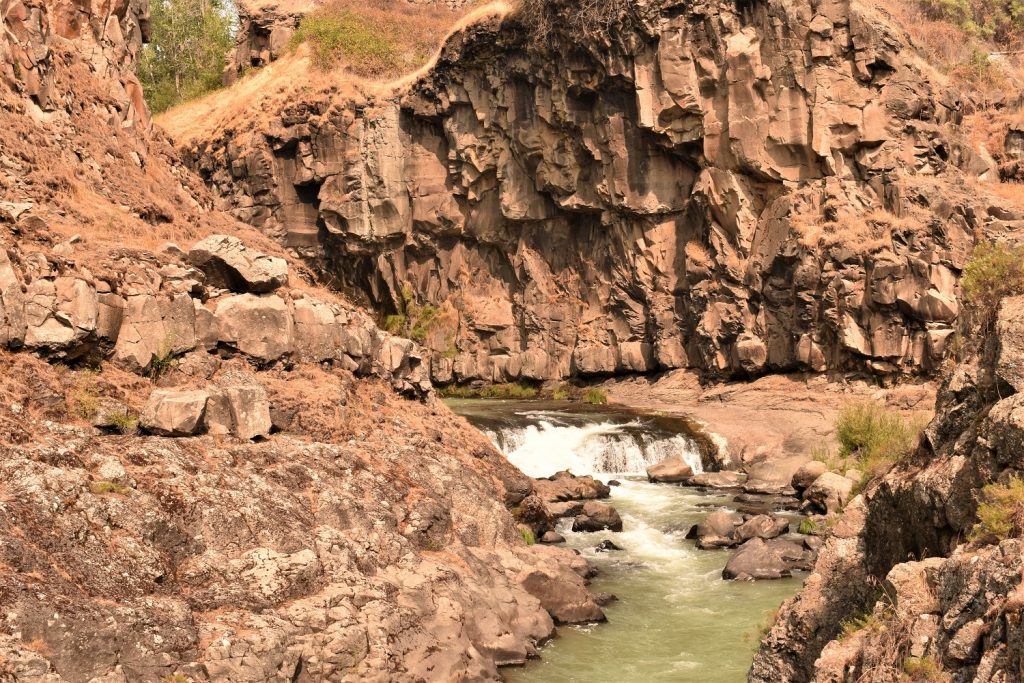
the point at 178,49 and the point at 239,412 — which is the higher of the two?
the point at 178,49

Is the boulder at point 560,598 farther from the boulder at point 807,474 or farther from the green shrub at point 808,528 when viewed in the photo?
the boulder at point 807,474

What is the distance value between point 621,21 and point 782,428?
715 inches

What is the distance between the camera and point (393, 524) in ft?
51.7

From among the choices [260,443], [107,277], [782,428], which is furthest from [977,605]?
[782,428]

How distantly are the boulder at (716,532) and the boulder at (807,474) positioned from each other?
17.1ft

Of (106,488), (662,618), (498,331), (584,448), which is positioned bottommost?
(662,618)

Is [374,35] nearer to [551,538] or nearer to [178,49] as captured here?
[178,49]

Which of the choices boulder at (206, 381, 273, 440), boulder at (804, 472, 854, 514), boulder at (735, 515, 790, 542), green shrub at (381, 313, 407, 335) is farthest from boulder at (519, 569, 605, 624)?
green shrub at (381, 313, 407, 335)

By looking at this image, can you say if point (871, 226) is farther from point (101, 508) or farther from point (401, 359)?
point (101, 508)

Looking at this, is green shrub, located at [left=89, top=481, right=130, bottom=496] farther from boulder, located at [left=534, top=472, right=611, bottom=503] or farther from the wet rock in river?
boulder, located at [left=534, top=472, right=611, bottom=503]

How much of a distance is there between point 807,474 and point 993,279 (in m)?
19.0

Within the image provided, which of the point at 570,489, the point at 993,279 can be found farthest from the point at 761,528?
the point at 993,279

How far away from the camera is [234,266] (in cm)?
1816

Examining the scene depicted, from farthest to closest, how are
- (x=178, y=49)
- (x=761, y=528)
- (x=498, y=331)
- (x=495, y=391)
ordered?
(x=178, y=49)
(x=498, y=331)
(x=495, y=391)
(x=761, y=528)
